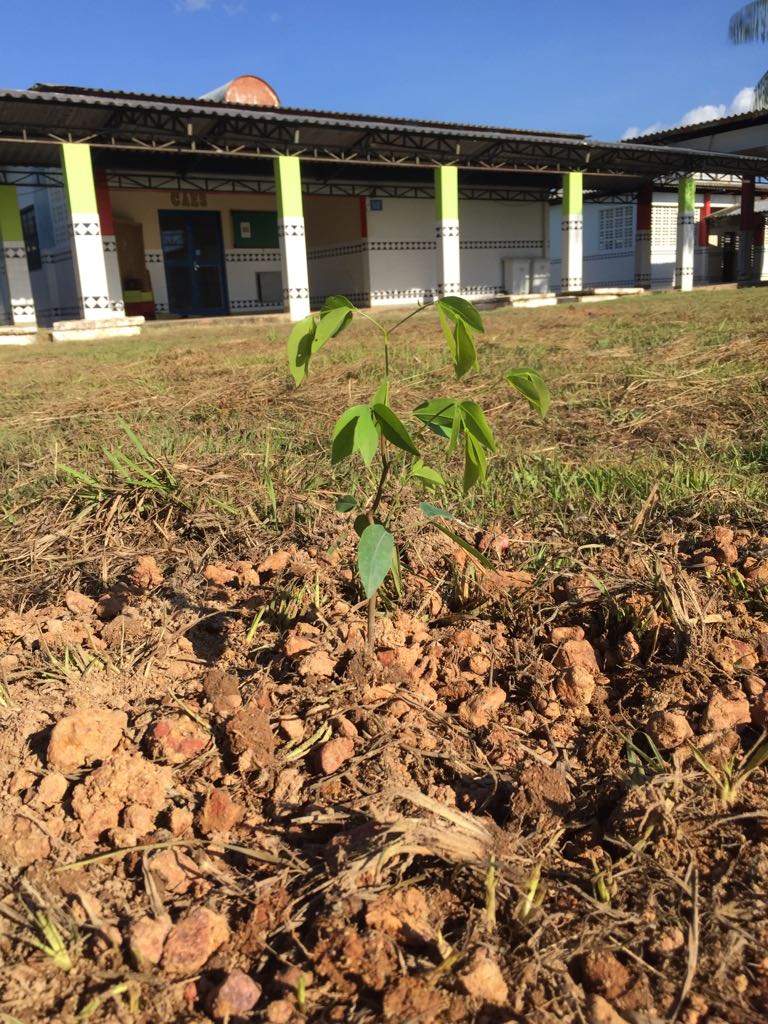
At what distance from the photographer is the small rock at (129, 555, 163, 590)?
1.92 m

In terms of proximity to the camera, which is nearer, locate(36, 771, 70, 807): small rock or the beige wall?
locate(36, 771, 70, 807): small rock

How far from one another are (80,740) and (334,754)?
426 millimetres

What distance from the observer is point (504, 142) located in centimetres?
1609

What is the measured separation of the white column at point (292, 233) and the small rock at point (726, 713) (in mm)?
14058

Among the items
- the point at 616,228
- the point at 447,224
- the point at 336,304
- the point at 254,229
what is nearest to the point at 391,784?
the point at 336,304

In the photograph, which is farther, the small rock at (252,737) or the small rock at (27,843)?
the small rock at (252,737)

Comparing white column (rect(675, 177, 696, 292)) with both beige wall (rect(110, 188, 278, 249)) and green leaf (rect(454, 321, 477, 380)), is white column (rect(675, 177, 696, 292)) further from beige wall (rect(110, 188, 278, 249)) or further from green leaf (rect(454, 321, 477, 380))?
green leaf (rect(454, 321, 477, 380))

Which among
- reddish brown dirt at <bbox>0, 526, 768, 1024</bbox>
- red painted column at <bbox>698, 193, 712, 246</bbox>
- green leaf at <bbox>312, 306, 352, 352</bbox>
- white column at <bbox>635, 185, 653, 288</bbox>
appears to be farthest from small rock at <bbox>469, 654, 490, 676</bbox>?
red painted column at <bbox>698, 193, 712, 246</bbox>

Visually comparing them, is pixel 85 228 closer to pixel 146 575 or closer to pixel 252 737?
pixel 146 575

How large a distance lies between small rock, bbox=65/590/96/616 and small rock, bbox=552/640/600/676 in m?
1.11

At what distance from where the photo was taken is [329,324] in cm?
128

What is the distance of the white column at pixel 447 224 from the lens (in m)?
16.5

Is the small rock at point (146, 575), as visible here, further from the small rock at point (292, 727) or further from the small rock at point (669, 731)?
the small rock at point (669, 731)

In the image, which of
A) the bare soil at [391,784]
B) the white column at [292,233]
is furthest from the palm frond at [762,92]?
the bare soil at [391,784]
